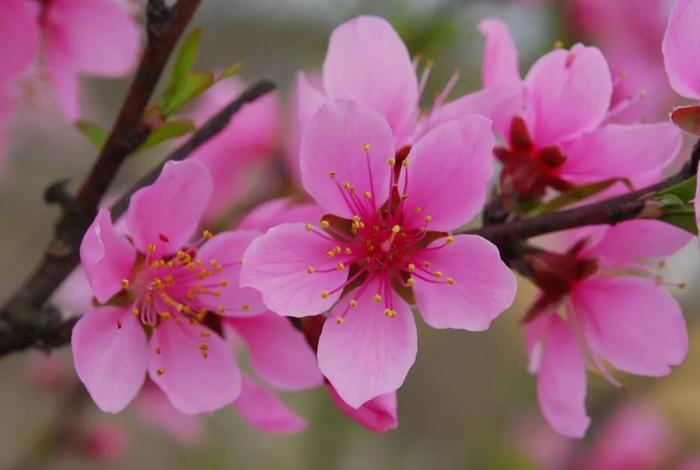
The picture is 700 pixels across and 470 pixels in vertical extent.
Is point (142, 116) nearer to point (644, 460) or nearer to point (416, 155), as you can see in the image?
point (416, 155)

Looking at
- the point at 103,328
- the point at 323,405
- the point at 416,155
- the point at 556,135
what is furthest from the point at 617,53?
the point at 103,328

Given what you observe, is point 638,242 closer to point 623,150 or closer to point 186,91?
point 623,150

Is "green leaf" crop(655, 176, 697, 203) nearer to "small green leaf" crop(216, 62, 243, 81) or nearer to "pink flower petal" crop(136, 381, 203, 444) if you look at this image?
"small green leaf" crop(216, 62, 243, 81)

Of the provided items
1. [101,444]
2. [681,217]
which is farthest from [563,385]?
[101,444]

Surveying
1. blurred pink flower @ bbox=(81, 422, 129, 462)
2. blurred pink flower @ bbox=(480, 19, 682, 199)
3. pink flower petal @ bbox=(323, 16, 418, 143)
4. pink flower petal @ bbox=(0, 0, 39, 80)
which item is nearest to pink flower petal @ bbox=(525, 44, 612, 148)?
blurred pink flower @ bbox=(480, 19, 682, 199)

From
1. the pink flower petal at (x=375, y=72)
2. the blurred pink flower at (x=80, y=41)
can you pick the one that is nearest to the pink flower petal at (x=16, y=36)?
the blurred pink flower at (x=80, y=41)
